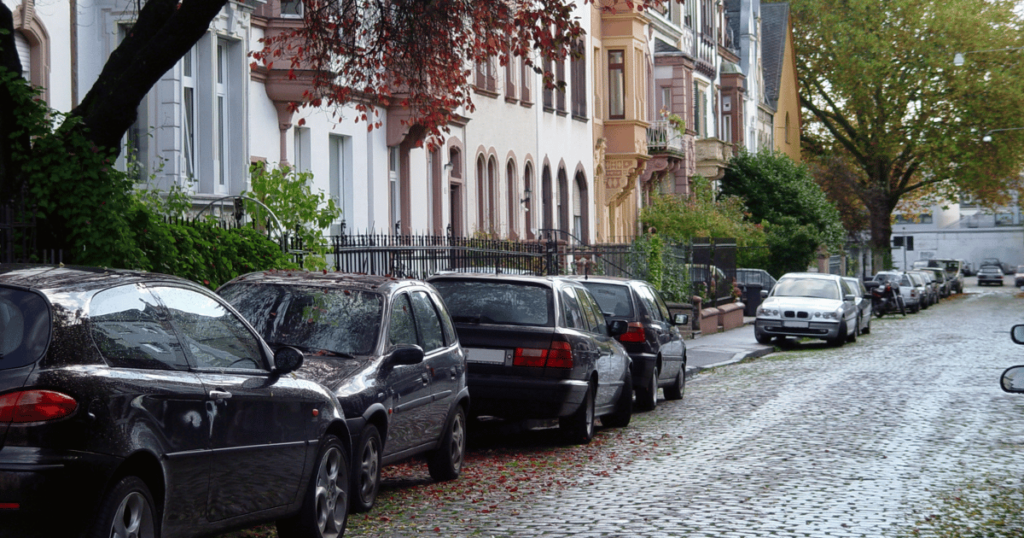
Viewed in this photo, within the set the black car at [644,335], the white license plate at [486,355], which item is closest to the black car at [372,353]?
the white license plate at [486,355]

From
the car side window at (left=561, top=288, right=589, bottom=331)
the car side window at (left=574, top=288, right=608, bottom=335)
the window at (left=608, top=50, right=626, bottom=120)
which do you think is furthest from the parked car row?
the window at (left=608, top=50, right=626, bottom=120)

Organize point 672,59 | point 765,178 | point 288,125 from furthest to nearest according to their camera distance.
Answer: point 765,178
point 672,59
point 288,125

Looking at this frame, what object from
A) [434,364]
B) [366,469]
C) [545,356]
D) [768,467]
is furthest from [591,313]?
[366,469]

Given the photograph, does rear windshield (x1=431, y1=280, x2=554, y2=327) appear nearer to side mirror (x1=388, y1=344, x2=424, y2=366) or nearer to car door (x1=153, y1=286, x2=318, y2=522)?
side mirror (x1=388, y1=344, x2=424, y2=366)

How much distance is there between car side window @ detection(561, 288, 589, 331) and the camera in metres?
13.3

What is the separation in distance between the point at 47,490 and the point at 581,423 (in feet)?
27.7

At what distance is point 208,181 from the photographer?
18.9 meters

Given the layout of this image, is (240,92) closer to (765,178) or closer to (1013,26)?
(765,178)

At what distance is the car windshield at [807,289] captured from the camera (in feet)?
108

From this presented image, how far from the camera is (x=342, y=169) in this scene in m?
25.0

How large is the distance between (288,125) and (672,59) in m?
29.0

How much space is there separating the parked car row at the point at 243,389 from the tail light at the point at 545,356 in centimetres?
1

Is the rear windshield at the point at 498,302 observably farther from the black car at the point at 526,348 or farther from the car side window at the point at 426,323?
the car side window at the point at 426,323

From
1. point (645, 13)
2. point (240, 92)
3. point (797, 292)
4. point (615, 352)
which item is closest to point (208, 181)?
point (240, 92)
